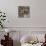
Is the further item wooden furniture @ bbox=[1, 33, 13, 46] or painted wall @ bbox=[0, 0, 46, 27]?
painted wall @ bbox=[0, 0, 46, 27]

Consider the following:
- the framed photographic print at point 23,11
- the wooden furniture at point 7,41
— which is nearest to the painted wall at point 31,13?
the framed photographic print at point 23,11

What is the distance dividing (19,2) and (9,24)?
711 mm

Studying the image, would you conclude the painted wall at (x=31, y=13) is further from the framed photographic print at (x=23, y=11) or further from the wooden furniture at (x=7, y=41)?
the wooden furniture at (x=7, y=41)

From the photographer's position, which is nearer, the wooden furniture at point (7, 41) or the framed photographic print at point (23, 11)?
the wooden furniture at point (7, 41)

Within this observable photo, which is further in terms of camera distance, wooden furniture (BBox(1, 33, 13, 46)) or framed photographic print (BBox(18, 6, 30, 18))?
framed photographic print (BBox(18, 6, 30, 18))

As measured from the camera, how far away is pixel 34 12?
4219mm

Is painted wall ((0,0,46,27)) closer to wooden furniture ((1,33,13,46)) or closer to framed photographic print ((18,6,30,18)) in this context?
framed photographic print ((18,6,30,18))

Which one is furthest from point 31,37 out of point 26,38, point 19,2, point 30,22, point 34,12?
point 19,2

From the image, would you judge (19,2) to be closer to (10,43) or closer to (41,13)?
(41,13)

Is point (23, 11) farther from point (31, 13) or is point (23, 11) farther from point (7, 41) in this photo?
point (7, 41)

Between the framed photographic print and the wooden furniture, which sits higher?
the framed photographic print

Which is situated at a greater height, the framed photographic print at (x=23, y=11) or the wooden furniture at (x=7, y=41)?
the framed photographic print at (x=23, y=11)

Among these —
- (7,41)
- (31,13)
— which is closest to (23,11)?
(31,13)

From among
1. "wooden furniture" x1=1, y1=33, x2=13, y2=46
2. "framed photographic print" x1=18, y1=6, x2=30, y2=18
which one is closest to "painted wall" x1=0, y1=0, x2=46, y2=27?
"framed photographic print" x1=18, y1=6, x2=30, y2=18
